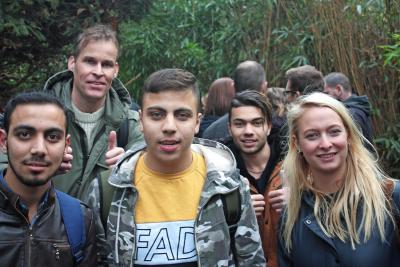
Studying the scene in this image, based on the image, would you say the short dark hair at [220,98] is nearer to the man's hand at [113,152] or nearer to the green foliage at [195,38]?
the man's hand at [113,152]

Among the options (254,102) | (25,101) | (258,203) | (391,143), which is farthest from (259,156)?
(391,143)

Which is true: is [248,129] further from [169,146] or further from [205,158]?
[169,146]

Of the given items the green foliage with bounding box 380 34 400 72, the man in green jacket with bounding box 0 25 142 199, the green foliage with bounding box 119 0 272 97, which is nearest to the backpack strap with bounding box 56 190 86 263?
the man in green jacket with bounding box 0 25 142 199

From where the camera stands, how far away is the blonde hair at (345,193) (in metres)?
2.76

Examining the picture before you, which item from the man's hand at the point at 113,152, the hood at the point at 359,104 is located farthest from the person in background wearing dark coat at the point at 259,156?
the hood at the point at 359,104

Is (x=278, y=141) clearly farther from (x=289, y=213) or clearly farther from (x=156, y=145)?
(x=156, y=145)

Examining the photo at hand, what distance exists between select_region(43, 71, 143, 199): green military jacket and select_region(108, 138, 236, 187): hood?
1.58 ft

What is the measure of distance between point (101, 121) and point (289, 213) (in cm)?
129

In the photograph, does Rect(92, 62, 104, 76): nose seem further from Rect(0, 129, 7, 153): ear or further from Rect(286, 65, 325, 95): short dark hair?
Rect(286, 65, 325, 95): short dark hair

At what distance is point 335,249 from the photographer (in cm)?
273

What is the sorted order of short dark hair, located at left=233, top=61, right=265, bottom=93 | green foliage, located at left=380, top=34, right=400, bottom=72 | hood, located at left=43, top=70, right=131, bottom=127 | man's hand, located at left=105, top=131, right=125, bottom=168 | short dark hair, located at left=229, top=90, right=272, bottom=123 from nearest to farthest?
man's hand, located at left=105, top=131, right=125, bottom=168 < hood, located at left=43, top=70, right=131, bottom=127 < short dark hair, located at left=229, top=90, right=272, bottom=123 < short dark hair, located at left=233, top=61, right=265, bottom=93 < green foliage, located at left=380, top=34, right=400, bottom=72

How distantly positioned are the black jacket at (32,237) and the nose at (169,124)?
62 cm

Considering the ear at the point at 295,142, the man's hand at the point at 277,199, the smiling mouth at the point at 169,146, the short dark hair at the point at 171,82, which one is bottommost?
the man's hand at the point at 277,199

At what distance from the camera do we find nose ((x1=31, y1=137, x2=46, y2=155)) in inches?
98.4
